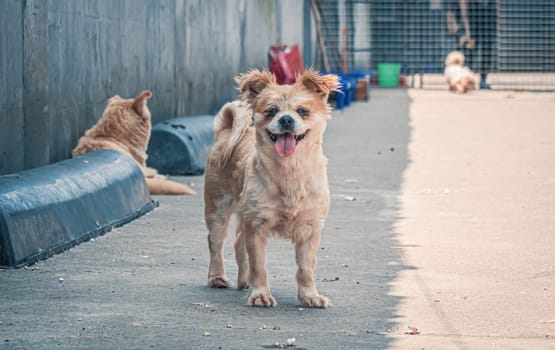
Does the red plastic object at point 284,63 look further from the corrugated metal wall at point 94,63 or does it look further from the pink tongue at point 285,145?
the pink tongue at point 285,145

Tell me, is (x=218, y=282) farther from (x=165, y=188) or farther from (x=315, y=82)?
(x=165, y=188)

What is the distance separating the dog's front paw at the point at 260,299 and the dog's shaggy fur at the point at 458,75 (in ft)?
76.7

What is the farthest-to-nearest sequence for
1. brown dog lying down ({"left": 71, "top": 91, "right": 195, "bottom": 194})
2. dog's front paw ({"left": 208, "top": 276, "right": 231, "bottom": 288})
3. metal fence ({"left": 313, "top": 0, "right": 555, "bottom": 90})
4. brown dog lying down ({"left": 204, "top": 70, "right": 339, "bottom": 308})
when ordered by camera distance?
metal fence ({"left": 313, "top": 0, "right": 555, "bottom": 90})
brown dog lying down ({"left": 71, "top": 91, "right": 195, "bottom": 194})
dog's front paw ({"left": 208, "top": 276, "right": 231, "bottom": 288})
brown dog lying down ({"left": 204, "top": 70, "right": 339, "bottom": 308})

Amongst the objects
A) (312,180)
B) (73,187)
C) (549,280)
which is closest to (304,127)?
(312,180)

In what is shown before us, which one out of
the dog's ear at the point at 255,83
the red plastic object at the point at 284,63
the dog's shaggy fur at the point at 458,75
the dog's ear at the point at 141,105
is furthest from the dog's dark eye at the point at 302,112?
the dog's shaggy fur at the point at 458,75

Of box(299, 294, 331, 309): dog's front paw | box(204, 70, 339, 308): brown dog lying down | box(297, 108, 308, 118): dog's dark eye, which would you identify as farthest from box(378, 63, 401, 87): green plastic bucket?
box(299, 294, 331, 309): dog's front paw

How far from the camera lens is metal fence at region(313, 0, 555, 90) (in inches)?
1282

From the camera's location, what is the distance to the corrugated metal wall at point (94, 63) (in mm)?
9586

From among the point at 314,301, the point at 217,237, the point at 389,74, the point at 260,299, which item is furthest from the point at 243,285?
the point at 389,74

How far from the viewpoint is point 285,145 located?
257 inches

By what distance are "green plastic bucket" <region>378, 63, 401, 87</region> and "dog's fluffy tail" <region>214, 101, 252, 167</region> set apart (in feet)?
83.6

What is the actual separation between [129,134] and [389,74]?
70.2ft

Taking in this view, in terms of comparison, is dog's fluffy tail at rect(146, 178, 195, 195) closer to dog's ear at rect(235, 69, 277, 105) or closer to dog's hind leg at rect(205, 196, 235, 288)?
dog's hind leg at rect(205, 196, 235, 288)

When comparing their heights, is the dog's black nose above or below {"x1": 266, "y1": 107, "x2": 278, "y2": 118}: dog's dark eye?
below
